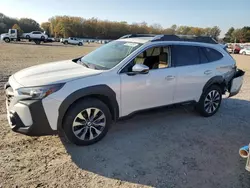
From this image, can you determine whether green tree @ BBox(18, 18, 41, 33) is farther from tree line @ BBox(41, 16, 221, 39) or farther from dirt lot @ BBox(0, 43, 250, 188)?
dirt lot @ BBox(0, 43, 250, 188)

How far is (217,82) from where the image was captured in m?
5.25

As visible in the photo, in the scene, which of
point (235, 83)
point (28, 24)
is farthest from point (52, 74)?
point (28, 24)

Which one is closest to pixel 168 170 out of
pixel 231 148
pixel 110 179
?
pixel 110 179

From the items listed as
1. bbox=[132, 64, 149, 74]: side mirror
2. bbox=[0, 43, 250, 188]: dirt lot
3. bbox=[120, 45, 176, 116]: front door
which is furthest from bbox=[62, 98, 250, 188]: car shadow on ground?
bbox=[132, 64, 149, 74]: side mirror

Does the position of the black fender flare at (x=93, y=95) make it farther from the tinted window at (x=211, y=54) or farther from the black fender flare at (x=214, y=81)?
the tinted window at (x=211, y=54)

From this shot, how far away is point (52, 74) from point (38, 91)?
522 mm

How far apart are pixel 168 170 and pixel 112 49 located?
256 cm

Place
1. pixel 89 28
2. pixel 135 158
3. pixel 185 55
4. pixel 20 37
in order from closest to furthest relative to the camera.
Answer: pixel 135 158
pixel 185 55
pixel 20 37
pixel 89 28

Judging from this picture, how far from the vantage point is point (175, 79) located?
450 centimetres

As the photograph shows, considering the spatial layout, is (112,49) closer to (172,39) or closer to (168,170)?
(172,39)

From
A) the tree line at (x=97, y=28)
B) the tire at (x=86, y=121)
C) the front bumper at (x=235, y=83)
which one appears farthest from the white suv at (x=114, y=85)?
the tree line at (x=97, y=28)

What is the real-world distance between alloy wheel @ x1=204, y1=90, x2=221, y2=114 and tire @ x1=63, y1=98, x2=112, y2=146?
8.32 feet

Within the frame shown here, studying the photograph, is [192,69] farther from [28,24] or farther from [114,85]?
[28,24]

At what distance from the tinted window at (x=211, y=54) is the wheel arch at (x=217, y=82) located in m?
0.44
